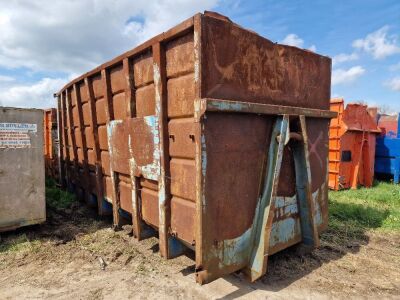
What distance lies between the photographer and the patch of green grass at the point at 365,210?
508 centimetres

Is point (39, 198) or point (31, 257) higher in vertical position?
point (39, 198)

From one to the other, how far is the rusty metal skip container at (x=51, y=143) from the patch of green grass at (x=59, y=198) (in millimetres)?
1056

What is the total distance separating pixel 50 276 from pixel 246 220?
2.24 metres

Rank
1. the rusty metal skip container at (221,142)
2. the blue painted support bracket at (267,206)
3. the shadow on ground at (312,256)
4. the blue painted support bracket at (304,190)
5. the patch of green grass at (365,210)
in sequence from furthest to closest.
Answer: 1. the patch of green grass at (365,210)
2. the blue painted support bracket at (304,190)
3. the shadow on ground at (312,256)
4. the blue painted support bracket at (267,206)
5. the rusty metal skip container at (221,142)

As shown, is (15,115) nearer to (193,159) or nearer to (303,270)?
(193,159)

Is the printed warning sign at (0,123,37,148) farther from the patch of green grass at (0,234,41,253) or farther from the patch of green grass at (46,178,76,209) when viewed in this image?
the patch of green grass at (46,178,76,209)

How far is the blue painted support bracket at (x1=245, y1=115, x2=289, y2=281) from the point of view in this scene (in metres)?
2.99

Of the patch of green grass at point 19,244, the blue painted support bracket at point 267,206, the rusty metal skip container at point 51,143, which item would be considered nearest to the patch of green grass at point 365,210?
the blue painted support bracket at point 267,206

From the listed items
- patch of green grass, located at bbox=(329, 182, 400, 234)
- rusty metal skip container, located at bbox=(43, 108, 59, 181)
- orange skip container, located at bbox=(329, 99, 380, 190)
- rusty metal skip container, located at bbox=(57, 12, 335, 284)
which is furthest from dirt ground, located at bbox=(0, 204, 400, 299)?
orange skip container, located at bbox=(329, 99, 380, 190)

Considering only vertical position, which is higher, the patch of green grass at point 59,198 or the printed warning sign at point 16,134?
the printed warning sign at point 16,134

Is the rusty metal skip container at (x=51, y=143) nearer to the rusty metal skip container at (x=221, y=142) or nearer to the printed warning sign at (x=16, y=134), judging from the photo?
the printed warning sign at (x=16, y=134)

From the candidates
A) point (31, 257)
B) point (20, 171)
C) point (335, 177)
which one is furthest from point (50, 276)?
point (335, 177)

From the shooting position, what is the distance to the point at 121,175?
4.20 metres

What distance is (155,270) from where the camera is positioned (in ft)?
11.4
